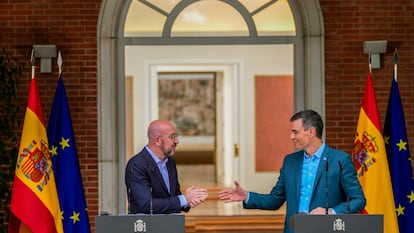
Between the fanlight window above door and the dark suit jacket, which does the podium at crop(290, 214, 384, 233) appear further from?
the fanlight window above door

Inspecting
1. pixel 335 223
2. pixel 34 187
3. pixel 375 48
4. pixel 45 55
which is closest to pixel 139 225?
pixel 335 223

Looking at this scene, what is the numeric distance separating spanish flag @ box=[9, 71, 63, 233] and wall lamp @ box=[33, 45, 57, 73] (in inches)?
34.9

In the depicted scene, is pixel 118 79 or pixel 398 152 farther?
pixel 118 79

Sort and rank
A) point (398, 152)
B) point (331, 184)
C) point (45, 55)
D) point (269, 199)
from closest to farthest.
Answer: point (331, 184)
point (269, 199)
point (398, 152)
point (45, 55)

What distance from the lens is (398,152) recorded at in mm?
7207

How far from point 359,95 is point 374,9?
32.1 inches

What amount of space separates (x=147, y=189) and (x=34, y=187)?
1.70 m

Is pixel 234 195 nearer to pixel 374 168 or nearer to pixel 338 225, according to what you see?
pixel 338 225

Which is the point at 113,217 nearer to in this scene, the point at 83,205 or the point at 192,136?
the point at 83,205

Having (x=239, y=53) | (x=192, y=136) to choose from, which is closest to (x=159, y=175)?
(x=239, y=53)

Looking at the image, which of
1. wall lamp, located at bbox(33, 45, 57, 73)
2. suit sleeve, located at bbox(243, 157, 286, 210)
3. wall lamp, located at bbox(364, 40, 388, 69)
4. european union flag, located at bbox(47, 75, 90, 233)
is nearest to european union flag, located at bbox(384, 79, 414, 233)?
wall lamp, located at bbox(364, 40, 388, 69)

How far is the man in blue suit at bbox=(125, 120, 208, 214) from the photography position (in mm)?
5223

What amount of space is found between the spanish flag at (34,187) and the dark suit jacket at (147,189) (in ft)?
4.99

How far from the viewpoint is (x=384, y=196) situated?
6.98 metres
